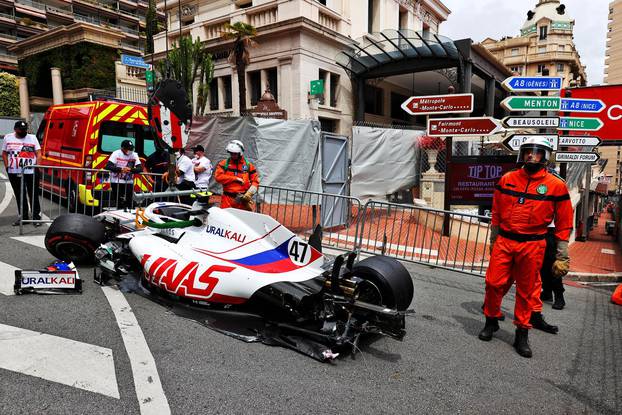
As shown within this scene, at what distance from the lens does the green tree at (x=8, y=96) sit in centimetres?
3631

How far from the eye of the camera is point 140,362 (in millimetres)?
3025

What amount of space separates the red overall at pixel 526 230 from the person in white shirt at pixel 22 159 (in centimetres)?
705

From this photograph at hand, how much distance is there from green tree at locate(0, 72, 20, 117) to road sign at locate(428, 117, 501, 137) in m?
40.9

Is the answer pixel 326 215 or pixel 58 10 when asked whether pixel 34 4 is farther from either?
pixel 326 215

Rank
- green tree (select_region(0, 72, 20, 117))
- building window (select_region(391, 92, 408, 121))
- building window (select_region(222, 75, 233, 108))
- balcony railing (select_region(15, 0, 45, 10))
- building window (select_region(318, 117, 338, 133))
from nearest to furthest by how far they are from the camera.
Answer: building window (select_region(318, 117, 338, 133)) < building window (select_region(222, 75, 233, 108)) < building window (select_region(391, 92, 408, 121)) < green tree (select_region(0, 72, 20, 117)) < balcony railing (select_region(15, 0, 45, 10))

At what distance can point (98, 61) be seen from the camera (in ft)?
112

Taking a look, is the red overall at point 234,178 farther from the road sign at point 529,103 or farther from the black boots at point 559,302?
the road sign at point 529,103

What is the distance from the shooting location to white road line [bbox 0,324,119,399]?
2729 millimetres

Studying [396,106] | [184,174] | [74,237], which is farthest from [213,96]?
[74,237]

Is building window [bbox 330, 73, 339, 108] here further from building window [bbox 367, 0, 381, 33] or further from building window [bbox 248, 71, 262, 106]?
building window [bbox 367, 0, 381, 33]

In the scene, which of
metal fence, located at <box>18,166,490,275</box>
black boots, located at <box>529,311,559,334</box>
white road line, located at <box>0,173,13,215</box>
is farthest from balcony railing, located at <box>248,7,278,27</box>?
black boots, located at <box>529,311,559,334</box>

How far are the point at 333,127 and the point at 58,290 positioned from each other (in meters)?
18.9

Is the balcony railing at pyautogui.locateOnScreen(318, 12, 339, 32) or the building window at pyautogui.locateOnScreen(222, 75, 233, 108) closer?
the balcony railing at pyautogui.locateOnScreen(318, 12, 339, 32)

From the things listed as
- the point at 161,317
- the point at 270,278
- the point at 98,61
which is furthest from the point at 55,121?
the point at 98,61
